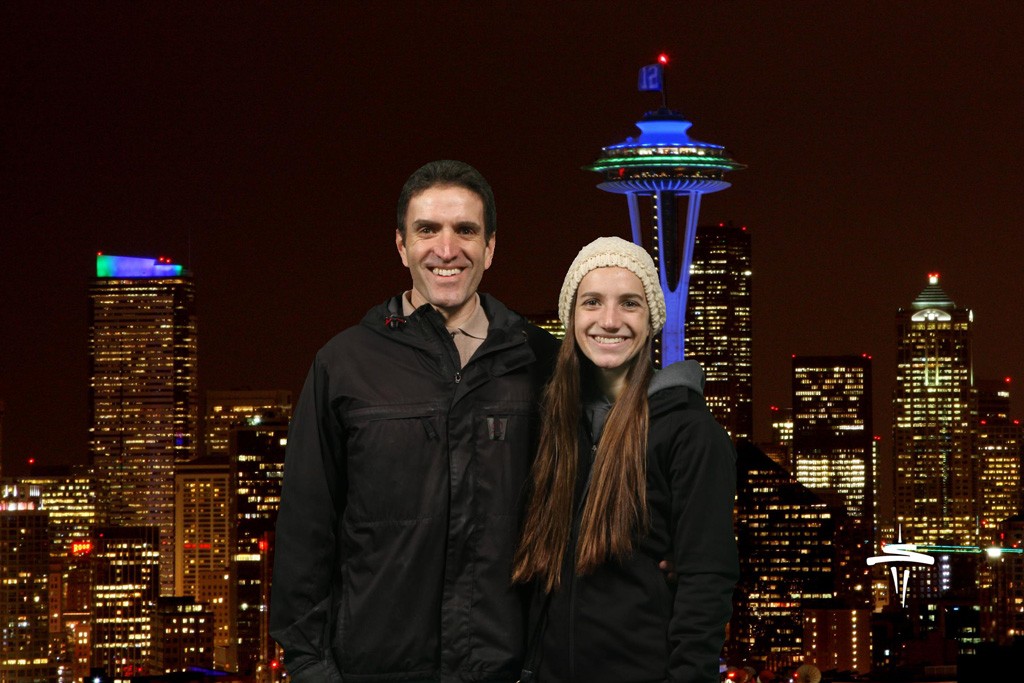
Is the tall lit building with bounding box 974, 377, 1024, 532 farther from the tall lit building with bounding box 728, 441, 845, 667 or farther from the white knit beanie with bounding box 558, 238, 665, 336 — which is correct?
the white knit beanie with bounding box 558, 238, 665, 336

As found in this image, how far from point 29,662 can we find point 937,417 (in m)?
79.7

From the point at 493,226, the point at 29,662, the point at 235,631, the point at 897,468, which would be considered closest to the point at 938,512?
the point at 897,468

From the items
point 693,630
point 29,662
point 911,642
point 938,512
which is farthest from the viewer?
point 938,512

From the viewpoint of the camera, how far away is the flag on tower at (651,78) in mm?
95875

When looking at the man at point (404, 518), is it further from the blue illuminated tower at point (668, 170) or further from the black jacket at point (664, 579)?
the blue illuminated tower at point (668, 170)

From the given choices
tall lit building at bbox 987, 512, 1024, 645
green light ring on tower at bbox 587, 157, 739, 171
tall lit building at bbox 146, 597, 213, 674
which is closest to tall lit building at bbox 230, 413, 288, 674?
tall lit building at bbox 146, 597, 213, 674

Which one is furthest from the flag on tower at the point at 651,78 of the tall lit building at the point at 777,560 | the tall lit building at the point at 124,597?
the tall lit building at the point at 124,597

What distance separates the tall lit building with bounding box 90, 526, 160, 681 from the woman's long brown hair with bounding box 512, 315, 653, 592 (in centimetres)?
9801

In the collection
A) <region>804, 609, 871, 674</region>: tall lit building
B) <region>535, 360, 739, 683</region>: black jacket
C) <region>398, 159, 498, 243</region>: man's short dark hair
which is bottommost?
<region>804, 609, 871, 674</region>: tall lit building

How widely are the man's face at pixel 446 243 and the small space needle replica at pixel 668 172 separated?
259 ft

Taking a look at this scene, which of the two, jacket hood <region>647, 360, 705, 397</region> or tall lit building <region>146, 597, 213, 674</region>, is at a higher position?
jacket hood <region>647, 360, 705, 397</region>

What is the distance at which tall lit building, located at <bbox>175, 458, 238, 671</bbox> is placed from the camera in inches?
4938

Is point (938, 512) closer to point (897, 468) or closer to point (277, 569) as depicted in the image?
point (897, 468)

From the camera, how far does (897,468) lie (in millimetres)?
148375
